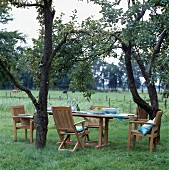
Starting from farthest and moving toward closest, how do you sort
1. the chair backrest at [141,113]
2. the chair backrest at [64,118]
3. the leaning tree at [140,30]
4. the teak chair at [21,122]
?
1. the chair backrest at [141,113]
2. the teak chair at [21,122]
3. the chair backrest at [64,118]
4. the leaning tree at [140,30]

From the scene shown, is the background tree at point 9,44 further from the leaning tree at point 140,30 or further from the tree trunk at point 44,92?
the tree trunk at point 44,92

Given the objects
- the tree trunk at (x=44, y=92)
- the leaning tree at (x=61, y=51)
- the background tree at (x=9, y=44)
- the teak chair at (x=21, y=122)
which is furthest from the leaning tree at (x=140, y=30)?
the background tree at (x=9, y=44)

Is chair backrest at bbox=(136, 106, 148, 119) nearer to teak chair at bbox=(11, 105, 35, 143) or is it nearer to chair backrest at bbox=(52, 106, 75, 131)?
chair backrest at bbox=(52, 106, 75, 131)

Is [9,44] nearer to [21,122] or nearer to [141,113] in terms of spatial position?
[21,122]

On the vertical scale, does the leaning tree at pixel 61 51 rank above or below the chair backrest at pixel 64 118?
above

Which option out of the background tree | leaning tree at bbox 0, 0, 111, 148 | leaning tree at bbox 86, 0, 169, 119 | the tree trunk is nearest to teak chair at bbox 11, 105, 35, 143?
leaning tree at bbox 0, 0, 111, 148

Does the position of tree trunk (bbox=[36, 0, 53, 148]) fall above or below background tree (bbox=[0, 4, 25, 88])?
below

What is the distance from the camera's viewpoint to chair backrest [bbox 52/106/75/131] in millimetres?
6049

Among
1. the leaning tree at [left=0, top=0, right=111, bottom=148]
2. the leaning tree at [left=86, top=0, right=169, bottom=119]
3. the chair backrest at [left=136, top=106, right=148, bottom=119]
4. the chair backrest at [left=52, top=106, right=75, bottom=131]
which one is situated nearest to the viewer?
the leaning tree at [left=86, top=0, right=169, bottom=119]

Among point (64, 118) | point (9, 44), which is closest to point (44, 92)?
point (64, 118)

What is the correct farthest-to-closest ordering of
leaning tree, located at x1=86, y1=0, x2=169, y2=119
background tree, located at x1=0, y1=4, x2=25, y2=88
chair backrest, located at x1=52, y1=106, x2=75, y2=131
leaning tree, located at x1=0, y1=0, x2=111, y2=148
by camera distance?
background tree, located at x1=0, y1=4, x2=25, y2=88, leaning tree, located at x1=0, y1=0, x2=111, y2=148, chair backrest, located at x1=52, y1=106, x2=75, y2=131, leaning tree, located at x1=86, y1=0, x2=169, y2=119

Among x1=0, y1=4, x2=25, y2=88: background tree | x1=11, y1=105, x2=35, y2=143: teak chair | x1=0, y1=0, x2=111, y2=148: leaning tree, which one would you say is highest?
x1=0, y1=4, x2=25, y2=88: background tree

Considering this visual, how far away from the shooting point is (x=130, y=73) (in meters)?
7.65

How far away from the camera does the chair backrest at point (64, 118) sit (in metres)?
6.05
